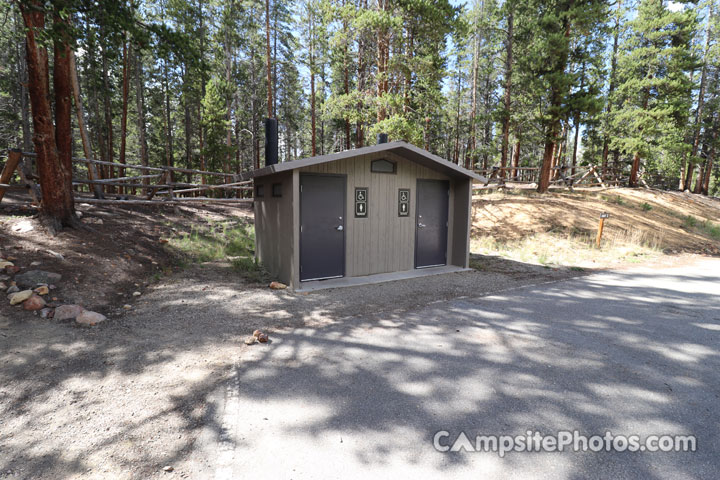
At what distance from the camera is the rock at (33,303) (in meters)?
4.24

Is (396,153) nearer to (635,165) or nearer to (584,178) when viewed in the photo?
(584,178)

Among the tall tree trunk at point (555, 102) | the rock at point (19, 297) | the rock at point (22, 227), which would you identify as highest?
the tall tree trunk at point (555, 102)

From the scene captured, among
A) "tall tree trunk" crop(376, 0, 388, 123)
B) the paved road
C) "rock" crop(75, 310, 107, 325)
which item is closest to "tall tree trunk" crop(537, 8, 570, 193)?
"tall tree trunk" crop(376, 0, 388, 123)

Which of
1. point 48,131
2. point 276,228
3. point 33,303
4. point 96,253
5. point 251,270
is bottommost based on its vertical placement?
point 251,270

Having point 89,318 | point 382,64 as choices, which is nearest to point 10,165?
point 89,318

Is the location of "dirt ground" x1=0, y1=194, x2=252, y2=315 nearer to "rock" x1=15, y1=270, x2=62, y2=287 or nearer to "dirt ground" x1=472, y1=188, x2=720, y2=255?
"rock" x1=15, y1=270, x2=62, y2=287

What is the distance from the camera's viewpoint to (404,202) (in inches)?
289

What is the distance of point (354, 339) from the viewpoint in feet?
13.1

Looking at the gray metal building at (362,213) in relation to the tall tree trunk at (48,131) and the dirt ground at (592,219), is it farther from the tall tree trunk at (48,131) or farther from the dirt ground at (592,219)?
the dirt ground at (592,219)

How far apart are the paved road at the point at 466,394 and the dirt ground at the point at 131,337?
35 cm

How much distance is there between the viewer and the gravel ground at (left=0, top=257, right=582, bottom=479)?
216cm

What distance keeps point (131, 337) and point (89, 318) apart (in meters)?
0.83

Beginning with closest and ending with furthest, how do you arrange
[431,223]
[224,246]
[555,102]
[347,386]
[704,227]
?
[347,386] → [431,223] → [224,246] → [555,102] → [704,227]

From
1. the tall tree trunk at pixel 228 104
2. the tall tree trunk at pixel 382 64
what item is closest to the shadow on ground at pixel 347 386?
the tall tree trunk at pixel 382 64
